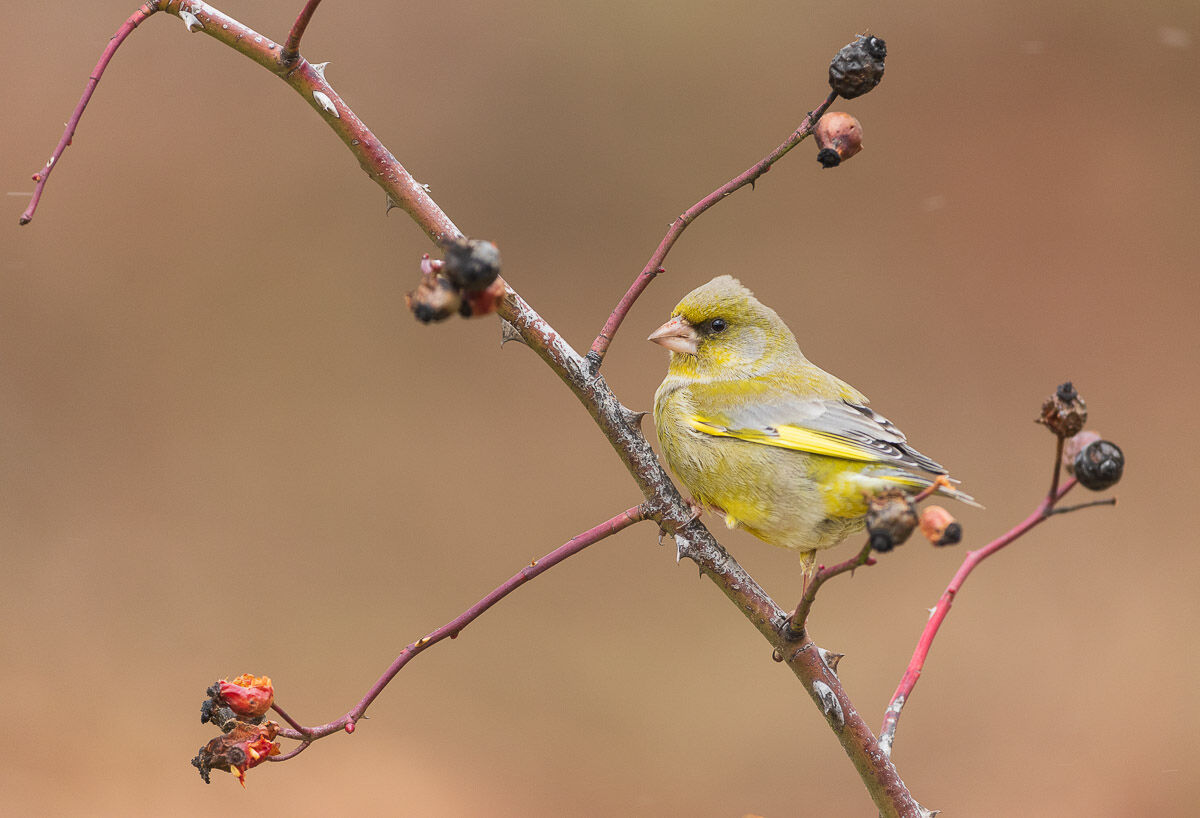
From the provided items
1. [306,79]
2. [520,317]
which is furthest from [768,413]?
[306,79]

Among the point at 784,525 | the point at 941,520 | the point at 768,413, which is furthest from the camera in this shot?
the point at 768,413

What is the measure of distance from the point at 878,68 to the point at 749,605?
853mm

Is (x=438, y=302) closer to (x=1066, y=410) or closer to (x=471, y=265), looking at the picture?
(x=471, y=265)

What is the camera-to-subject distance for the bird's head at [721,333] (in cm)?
250

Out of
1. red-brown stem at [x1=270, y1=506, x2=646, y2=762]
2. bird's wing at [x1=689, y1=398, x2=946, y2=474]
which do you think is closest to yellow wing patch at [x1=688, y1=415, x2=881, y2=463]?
bird's wing at [x1=689, y1=398, x2=946, y2=474]

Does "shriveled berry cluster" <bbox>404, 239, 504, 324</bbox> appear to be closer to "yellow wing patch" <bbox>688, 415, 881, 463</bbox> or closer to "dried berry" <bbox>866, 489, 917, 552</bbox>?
"dried berry" <bbox>866, 489, 917, 552</bbox>

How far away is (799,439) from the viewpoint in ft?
7.05

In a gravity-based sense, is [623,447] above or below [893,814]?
above

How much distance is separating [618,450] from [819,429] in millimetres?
667

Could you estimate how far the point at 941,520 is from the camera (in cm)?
119

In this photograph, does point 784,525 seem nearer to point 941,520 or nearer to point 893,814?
point 893,814

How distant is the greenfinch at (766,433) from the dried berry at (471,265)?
97 centimetres

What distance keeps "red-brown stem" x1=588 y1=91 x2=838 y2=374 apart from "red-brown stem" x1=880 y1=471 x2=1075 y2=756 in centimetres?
57

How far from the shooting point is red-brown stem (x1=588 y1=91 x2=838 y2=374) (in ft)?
4.78
